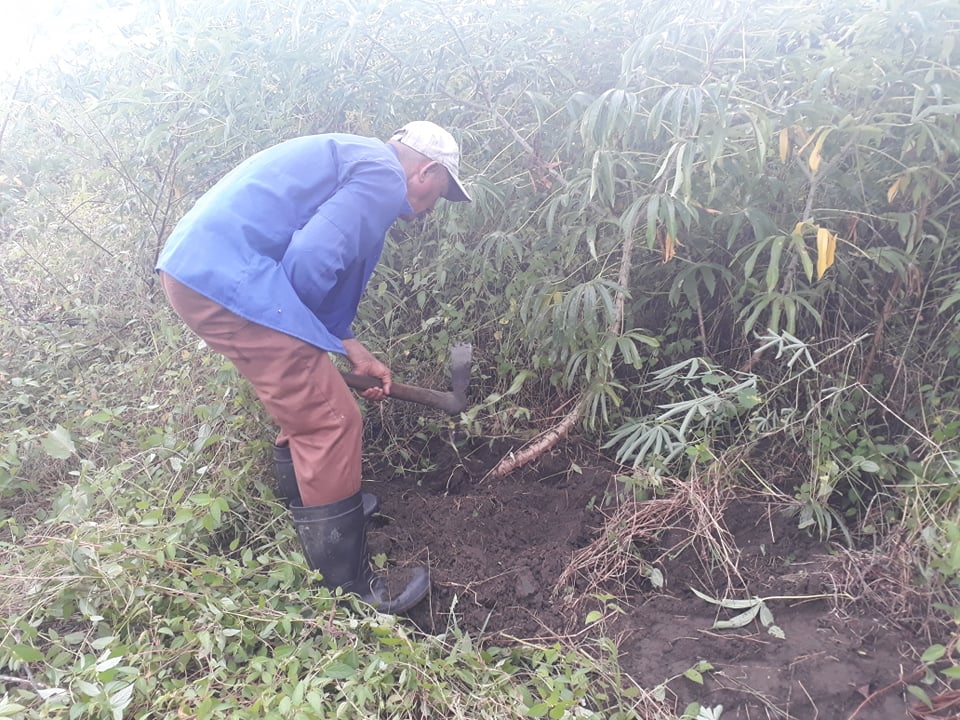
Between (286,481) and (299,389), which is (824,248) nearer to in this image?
(299,389)

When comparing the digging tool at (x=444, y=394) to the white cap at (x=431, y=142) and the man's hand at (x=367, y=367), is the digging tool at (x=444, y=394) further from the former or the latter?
the white cap at (x=431, y=142)

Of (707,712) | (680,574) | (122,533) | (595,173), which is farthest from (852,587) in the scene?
(122,533)

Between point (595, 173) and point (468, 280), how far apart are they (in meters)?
0.92

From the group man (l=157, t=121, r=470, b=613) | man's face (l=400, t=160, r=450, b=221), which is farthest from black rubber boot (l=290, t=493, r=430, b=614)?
man's face (l=400, t=160, r=450, b=221)

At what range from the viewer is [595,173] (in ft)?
6.52

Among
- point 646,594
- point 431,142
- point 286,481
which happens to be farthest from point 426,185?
point 646,594

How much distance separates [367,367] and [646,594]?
1.16 m

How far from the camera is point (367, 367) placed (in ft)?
7.31

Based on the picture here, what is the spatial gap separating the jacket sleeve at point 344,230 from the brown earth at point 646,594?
3.07 feet

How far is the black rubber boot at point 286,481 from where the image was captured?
2326 millimetres

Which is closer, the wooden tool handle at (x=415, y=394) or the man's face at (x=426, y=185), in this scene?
the man's face at (x=426, y=185)

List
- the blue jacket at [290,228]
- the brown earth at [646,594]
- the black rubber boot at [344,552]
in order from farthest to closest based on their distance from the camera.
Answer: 1. the black rubber boot at [344,552]
2. the blue jacket at [290,228]
3. the brown earth at [646,594]

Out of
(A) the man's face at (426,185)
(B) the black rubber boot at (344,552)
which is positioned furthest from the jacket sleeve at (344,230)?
(B) the black rubber boot at (344,552)

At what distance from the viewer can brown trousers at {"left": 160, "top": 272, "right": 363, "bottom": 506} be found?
5.97 feet
